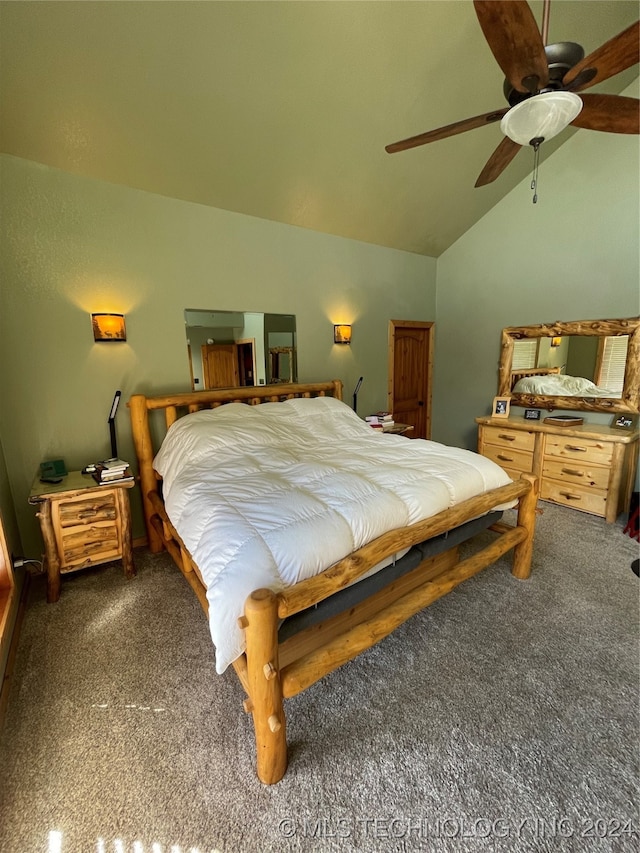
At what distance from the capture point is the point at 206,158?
8.46 ft

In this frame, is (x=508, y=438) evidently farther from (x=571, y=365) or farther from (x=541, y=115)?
(x=541, y=115)

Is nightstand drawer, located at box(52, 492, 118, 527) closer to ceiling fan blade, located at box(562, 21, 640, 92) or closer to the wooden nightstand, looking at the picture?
the wooden nightstand

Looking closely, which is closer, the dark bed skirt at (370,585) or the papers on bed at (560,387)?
the dark bed skirt at (370,585)

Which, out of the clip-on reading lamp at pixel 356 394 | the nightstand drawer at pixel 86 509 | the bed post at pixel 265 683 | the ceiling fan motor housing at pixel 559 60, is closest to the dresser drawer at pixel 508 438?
the clip-on reading lamp at pixel 356 394

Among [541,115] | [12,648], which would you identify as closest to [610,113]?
[541,115]

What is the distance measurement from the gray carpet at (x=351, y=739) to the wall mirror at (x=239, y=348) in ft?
6.26

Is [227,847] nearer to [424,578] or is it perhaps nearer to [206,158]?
[424,578]

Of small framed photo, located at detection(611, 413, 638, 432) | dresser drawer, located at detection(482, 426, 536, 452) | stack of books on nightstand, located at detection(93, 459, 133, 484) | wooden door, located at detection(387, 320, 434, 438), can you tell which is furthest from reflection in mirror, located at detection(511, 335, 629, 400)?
stack of books on nightstand, located at detection(93, 459, 133, 484)

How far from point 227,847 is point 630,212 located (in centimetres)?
499

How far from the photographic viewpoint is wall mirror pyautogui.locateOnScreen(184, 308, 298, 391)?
3.10m

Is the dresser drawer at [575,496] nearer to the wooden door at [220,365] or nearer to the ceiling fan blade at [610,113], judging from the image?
the ceiling fan blade at [610,113]

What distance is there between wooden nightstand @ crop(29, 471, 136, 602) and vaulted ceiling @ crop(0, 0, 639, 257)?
2.14m

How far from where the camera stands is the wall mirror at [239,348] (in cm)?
310

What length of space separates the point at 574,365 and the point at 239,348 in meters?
3.44
